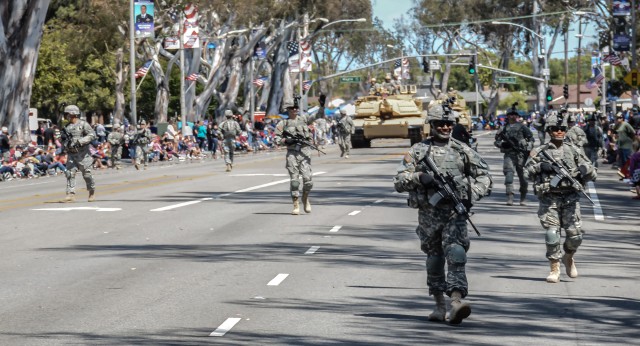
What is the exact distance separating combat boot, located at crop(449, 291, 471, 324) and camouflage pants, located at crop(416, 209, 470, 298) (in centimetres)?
5

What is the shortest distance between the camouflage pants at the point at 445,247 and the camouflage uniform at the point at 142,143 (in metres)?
37.0

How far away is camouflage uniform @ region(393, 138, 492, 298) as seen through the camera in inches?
430

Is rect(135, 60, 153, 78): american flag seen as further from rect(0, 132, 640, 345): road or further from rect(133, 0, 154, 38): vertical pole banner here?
rect(0, 132, 640, 345): road

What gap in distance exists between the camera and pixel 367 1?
9612cm

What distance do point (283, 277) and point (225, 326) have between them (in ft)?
11.6

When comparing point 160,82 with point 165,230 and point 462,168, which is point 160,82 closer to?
point 165,230

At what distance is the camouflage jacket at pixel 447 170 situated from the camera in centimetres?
1101

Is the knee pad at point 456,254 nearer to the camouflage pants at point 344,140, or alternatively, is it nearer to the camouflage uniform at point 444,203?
the camouflage uniform at point 444,203

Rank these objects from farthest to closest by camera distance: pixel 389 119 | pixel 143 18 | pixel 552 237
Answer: pixel 389 119, pixel 143 18, pixel 552 237

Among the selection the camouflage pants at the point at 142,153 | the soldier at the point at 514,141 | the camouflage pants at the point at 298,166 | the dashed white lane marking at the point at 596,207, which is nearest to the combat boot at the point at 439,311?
the camouflage pants at the point at 298,166

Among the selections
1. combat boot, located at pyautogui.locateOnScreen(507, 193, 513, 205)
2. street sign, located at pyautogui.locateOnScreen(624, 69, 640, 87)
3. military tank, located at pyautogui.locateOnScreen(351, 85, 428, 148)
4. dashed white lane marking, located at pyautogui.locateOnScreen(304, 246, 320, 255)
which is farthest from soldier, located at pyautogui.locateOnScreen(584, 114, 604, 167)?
military tank, located at pyautogui.locateOnScreen(351, 85, 428, 148)

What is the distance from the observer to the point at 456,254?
35.6 feet

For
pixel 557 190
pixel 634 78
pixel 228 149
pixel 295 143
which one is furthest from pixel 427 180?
pixel 634 78

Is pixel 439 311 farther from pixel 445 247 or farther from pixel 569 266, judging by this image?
pixel 569 266
